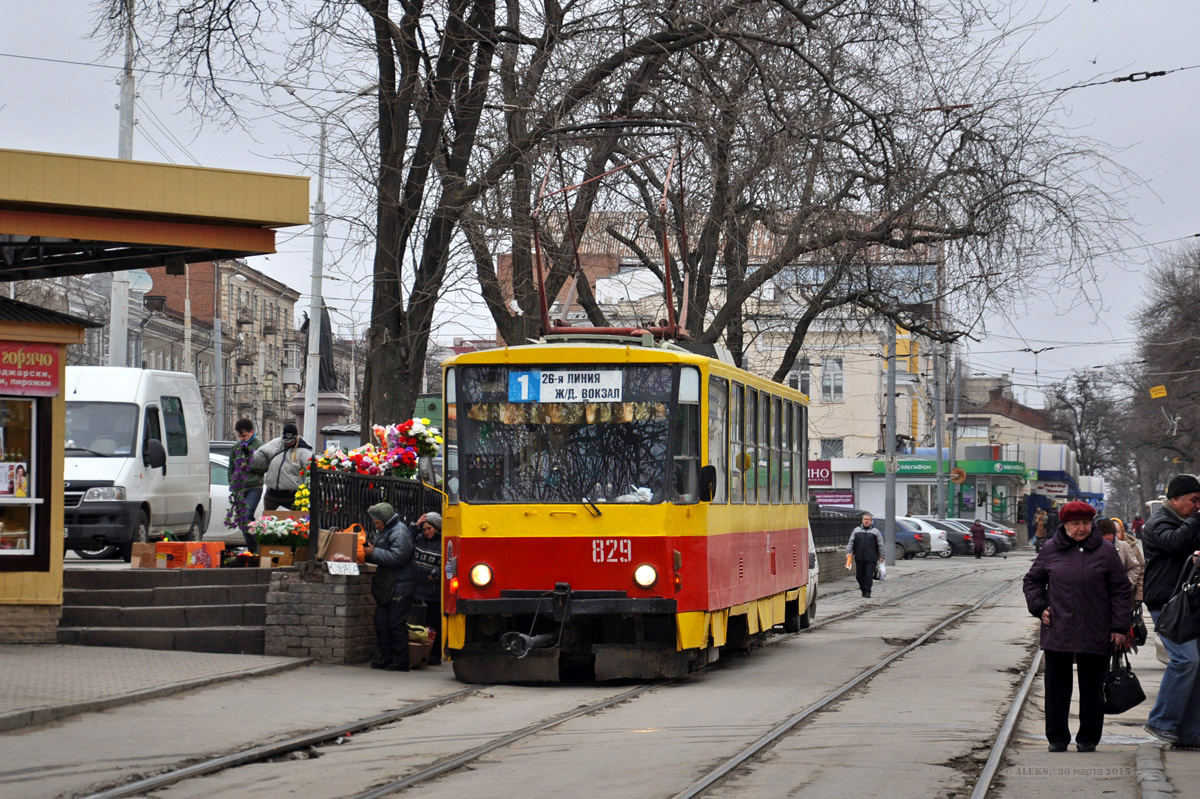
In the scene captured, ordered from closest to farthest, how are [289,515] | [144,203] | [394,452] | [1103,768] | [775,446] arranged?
1. [1103,768]
2. [144,203]
3. [289,515]
4. [394,452]
5. [775,446]

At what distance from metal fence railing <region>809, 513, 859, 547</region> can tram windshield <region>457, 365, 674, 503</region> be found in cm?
2380

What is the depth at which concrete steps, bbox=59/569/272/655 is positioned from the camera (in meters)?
15.0

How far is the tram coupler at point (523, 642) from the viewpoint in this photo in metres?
13.7

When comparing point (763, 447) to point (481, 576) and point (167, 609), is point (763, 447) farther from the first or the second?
point (167, 609)

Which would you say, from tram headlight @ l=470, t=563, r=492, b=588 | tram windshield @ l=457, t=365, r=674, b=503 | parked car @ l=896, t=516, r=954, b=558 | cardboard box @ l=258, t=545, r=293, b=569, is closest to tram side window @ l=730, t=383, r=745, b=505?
tram windshield @ l=457, t=365, r=674, b=503

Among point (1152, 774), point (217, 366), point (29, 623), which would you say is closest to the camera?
point (1152, 774)

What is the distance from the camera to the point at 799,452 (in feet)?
64.8

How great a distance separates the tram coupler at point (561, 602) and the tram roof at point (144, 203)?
3.68 m

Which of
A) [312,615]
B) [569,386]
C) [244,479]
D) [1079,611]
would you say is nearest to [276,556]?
[312,615]

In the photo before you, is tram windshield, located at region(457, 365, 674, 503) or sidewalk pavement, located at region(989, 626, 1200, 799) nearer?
sidewalk pavement, located at region(989, 626, 1200, 799)

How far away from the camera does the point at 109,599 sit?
51.6ft

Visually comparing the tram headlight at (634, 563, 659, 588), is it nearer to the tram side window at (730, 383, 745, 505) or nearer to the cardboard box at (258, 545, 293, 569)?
the tram side window at (730, 383, 745, 505)

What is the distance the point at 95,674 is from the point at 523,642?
344 centimetres

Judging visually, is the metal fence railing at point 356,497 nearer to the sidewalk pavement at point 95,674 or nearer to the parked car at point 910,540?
the sidewalk pavement at point 95,674
